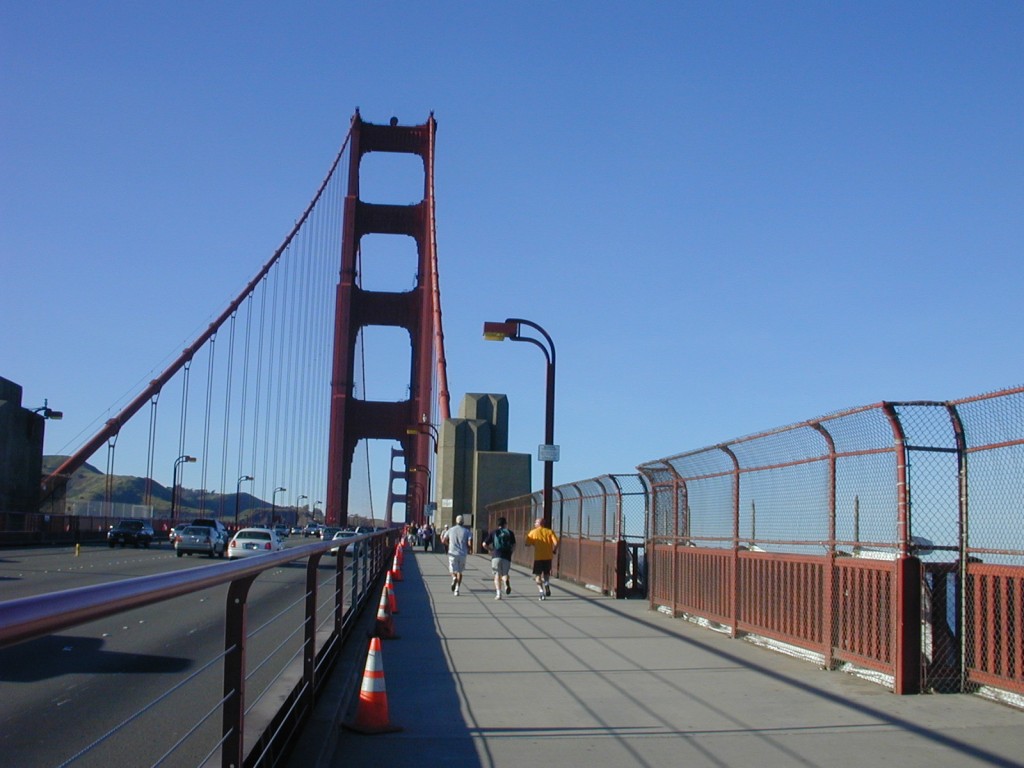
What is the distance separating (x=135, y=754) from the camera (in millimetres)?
5785

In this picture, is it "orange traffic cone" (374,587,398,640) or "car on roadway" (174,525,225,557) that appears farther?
"car on roadway" (174,525,225,557)

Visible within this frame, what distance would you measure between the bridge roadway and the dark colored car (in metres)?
34.1

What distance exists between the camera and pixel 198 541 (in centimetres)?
3591

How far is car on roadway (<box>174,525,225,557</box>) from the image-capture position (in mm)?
35812

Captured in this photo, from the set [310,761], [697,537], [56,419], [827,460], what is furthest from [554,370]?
[56,419]

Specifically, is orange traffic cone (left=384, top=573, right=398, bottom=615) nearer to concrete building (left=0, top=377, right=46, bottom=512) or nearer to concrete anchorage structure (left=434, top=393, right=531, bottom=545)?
concrete anchorage structure (left=434, top=393, right=531, bottom=545)

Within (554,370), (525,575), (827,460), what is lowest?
(525,575)

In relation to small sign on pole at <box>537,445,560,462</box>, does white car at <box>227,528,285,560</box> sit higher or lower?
lower

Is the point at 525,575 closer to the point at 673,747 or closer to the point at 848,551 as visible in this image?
the point at 848,551

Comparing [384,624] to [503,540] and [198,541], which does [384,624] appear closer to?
[503,540]

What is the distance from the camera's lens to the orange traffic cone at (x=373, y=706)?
6.77 m

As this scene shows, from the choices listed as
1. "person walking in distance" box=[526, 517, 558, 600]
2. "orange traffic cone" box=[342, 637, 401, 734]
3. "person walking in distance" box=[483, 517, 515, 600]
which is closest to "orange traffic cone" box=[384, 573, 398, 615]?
"person walking in distance" box=[483, 517, 515, 600]

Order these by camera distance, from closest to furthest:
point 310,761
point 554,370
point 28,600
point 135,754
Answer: point 28,600 < point 310,761 < point 135,754 < point 554,370

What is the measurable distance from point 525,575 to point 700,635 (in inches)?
552
